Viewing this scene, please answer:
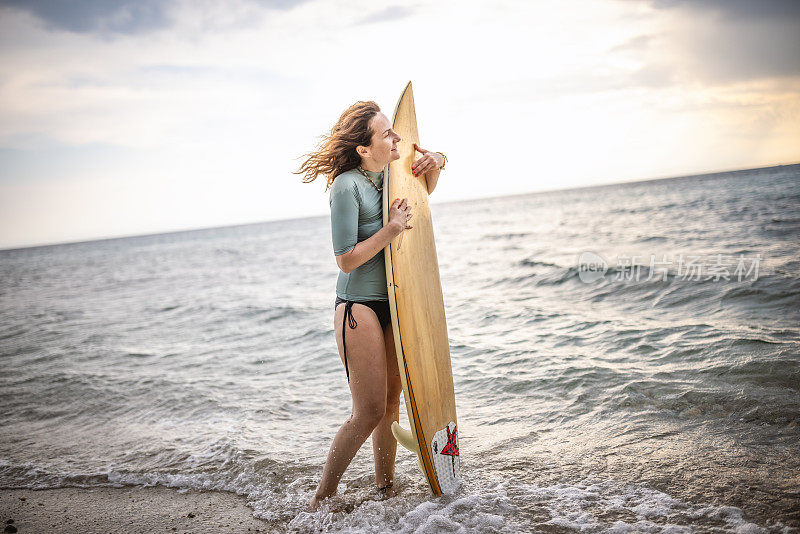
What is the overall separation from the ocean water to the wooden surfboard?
256 mm

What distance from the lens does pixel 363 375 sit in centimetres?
243

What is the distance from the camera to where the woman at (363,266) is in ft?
7.80

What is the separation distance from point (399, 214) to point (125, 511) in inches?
95.0

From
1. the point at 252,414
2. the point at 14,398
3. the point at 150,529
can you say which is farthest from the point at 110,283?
the point at 150,529

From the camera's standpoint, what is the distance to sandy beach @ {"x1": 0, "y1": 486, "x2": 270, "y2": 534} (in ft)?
9.05

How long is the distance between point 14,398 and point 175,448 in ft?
9.70

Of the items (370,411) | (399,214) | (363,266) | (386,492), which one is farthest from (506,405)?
(399,214)

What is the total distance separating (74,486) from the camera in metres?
3.35

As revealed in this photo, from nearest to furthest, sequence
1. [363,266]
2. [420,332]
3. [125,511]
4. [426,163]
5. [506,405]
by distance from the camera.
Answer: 1. [363,266]
2. [420,332]
3. [426,163]
4. [125,511]
5. [506,405]

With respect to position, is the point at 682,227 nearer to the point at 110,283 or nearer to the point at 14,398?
the point at 14,398

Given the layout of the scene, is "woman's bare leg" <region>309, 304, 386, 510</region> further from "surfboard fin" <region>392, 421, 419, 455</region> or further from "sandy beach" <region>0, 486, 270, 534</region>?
"sandy beach" <region>0, 486, 270, 534</region>

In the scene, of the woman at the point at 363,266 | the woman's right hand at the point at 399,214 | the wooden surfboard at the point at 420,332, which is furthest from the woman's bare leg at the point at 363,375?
the woman's right hand at the point at 399,214

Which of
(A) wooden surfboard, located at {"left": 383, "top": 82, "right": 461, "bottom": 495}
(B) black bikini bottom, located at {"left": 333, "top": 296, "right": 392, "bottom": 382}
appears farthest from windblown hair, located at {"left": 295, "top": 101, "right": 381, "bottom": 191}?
(B) black bikini bottom, located at {"left": 333, "top": 296, "right": 392, "bottom": 382}

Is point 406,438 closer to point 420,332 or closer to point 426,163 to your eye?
point 420,332
